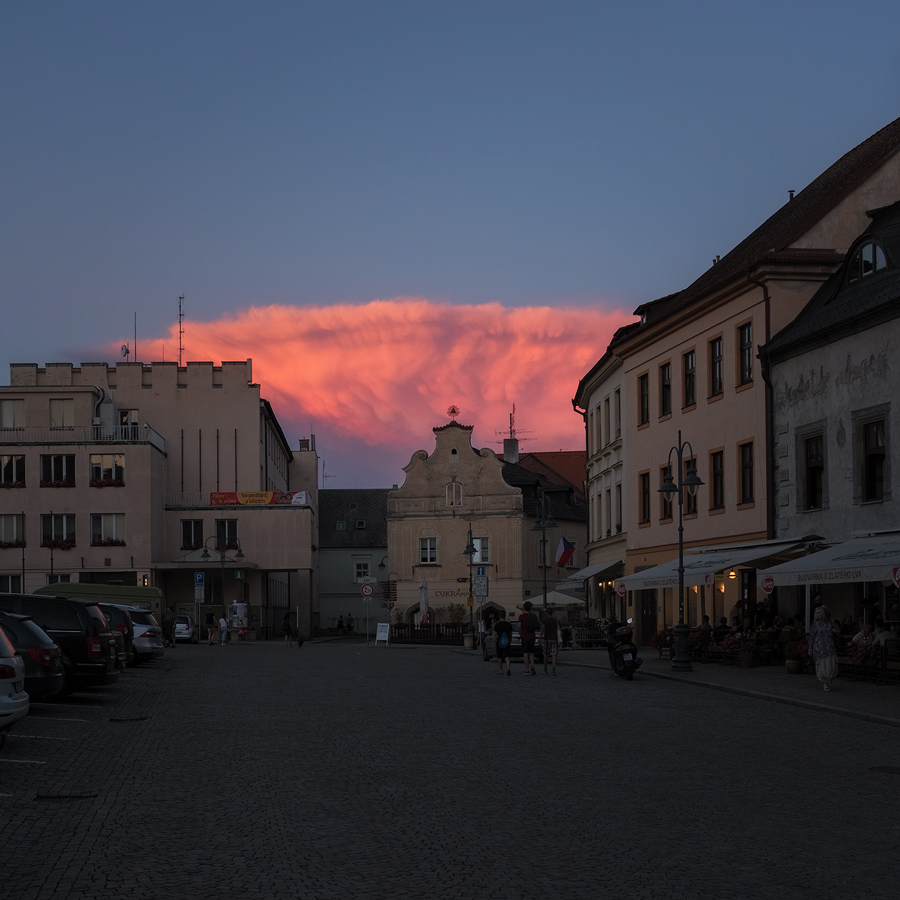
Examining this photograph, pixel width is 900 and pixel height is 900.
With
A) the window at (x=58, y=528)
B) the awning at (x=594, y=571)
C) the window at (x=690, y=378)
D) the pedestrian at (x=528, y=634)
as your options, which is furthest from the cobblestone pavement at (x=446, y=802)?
the window at (x=58, y=528)

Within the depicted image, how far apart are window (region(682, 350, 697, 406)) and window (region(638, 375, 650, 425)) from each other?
3.75 metres

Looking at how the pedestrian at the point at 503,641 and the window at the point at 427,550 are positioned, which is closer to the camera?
the pedestrian at the point at 503,641

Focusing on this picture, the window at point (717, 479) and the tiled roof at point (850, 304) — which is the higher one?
the tiled roof at point (850, 304)

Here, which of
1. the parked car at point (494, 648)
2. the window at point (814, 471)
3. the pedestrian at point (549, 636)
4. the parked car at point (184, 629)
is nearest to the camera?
the pedestrian at point (549, 636)

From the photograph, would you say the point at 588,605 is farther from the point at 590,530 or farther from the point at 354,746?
the point at 354,746

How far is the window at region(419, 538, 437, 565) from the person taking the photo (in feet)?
253

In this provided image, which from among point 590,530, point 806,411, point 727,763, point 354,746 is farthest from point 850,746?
point 590,530

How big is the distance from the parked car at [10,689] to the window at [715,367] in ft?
92.7

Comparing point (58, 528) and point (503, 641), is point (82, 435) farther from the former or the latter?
point (503, 641)

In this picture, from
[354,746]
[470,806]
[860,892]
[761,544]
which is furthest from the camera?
[761,544]

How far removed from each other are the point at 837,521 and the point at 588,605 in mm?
28270

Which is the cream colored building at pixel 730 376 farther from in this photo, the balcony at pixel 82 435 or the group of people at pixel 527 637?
the balcony at pixel 82 435

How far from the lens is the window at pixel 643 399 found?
46.3 meters

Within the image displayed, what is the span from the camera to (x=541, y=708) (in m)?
20.8
